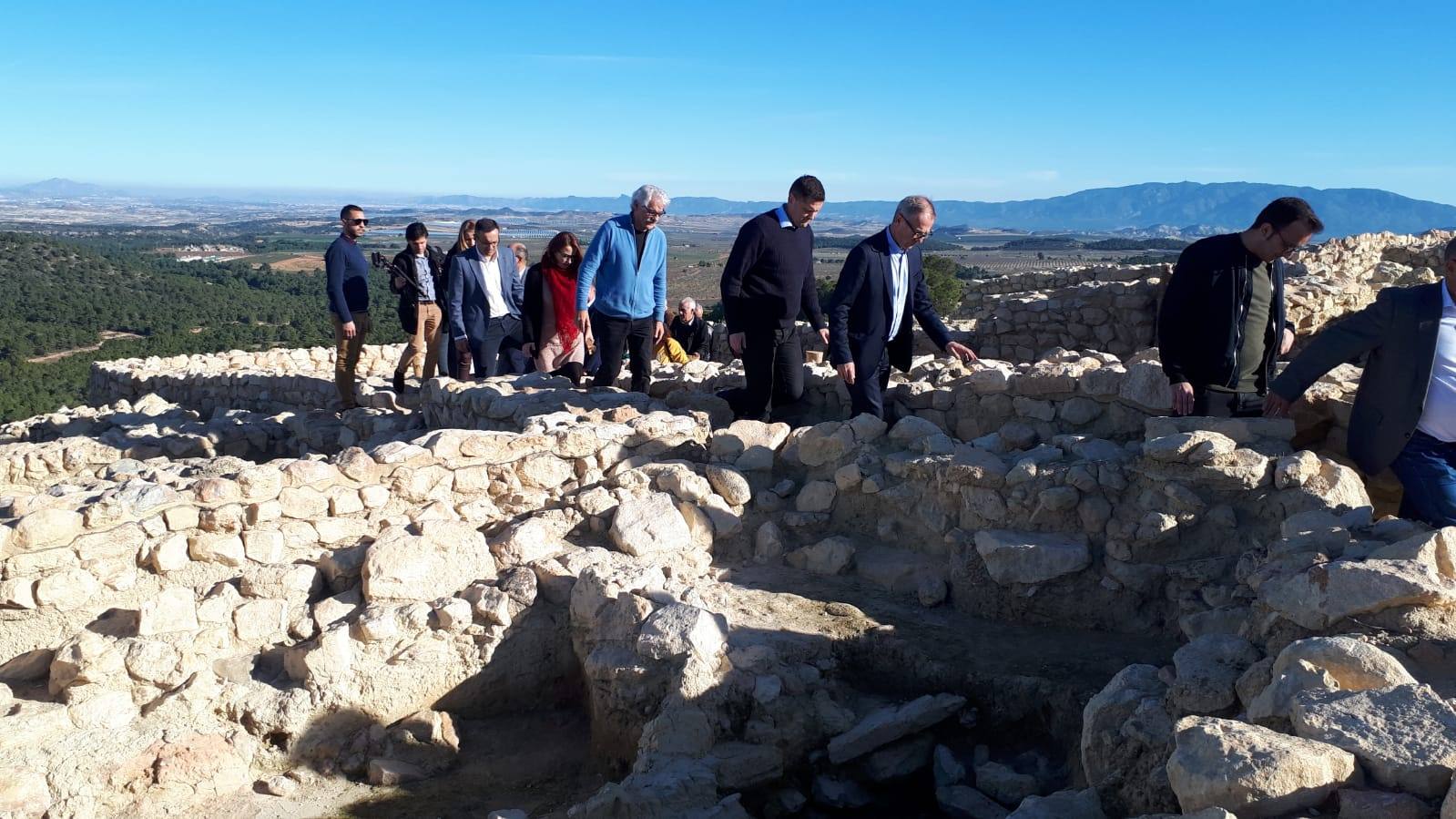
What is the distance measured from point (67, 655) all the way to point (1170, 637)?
4.15m

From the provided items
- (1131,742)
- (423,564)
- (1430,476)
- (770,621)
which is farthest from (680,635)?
(1430,476)

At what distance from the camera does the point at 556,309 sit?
7152 millimetres

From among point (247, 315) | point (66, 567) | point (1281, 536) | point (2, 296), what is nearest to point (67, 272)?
point (2, 296)

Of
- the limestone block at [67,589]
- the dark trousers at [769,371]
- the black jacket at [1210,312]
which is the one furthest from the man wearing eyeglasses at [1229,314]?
the limestone block at [67,589]

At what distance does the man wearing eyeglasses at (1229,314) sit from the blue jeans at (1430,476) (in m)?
0.87

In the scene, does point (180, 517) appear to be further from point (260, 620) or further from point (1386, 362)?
point (1386, 362)

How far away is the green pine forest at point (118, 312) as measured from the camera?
99.0 ft

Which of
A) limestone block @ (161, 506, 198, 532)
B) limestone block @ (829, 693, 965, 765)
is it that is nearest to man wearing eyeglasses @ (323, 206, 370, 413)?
limestone block @ (161, 506, 198, 532)

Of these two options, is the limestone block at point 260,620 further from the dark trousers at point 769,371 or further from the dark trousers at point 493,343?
the dark trousers at point 493,343

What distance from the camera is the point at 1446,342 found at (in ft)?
11.8

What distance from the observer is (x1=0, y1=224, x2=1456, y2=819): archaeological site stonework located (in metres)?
2.91

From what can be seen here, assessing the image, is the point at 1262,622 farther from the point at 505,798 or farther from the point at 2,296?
the point at 2,296

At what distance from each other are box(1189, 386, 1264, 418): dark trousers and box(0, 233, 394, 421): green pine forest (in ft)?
82.8

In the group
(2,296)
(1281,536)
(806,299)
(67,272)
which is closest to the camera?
(1281,536)
